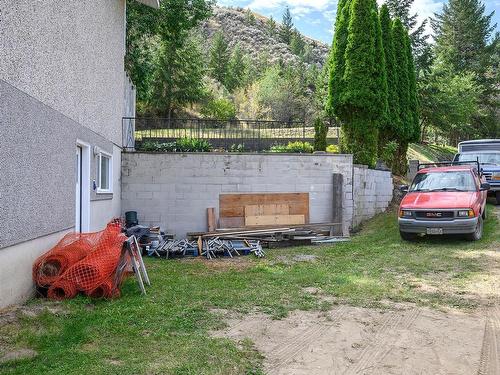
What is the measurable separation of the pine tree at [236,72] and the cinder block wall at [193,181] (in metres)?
41.1

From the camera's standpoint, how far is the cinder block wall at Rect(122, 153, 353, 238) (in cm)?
1306

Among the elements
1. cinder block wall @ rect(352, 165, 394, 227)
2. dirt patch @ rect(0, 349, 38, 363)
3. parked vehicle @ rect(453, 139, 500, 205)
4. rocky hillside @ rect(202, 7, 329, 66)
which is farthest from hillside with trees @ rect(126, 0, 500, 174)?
rocky hillside @ rect(202, 7, 329, 66)

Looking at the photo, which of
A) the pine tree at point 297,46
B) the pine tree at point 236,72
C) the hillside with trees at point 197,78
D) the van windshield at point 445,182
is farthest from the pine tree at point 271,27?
the van windshield at point 445,182

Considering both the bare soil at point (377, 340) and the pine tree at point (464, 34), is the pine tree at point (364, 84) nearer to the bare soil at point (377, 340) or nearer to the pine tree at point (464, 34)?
the bare soil at point (377, 340)

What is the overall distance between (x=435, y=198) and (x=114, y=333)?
9.18 metres

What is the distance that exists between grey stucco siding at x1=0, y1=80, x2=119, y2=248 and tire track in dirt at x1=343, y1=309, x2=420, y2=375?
3865 millimetres

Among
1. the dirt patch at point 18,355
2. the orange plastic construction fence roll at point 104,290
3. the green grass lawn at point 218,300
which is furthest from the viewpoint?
the orange plastic construction fence roll at point 104,290

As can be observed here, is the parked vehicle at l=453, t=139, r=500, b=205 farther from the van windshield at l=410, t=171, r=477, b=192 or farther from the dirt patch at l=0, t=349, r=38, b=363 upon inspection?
the dirt patch at l=0, t=349, r=38, b=363

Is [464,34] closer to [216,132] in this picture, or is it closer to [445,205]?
[216,132]

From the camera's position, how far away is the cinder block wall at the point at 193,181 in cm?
1306

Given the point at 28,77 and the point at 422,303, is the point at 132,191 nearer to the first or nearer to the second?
the point at 28,77

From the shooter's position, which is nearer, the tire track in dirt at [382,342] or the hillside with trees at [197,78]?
the tire track in dirt at [382,342]

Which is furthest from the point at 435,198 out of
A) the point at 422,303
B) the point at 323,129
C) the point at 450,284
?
→ the point at 323,129

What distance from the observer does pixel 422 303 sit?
21.3ft
